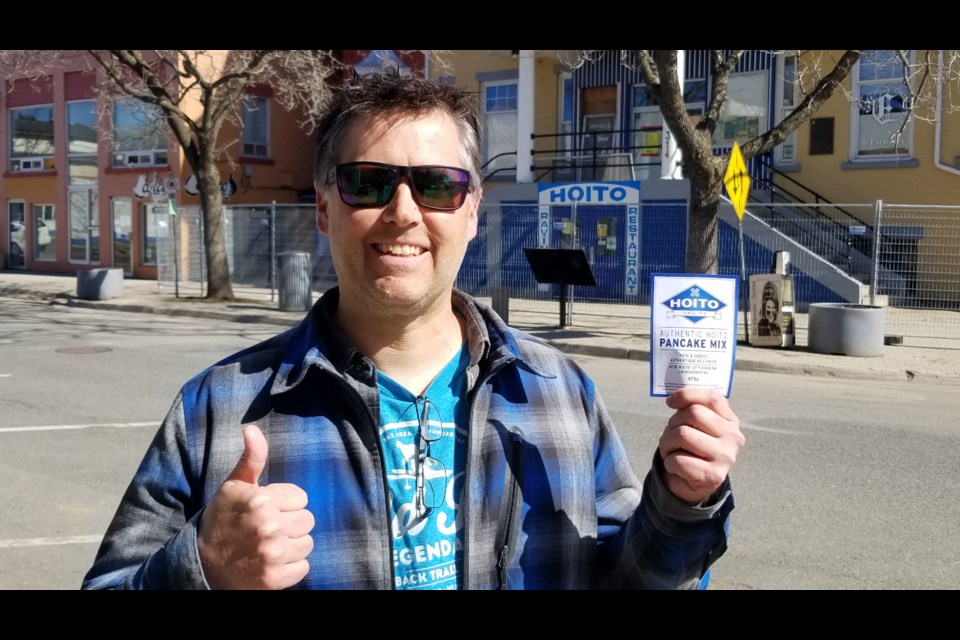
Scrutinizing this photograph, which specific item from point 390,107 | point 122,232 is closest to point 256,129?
point 122,232

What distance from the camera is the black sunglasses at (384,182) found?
1874 millimetres

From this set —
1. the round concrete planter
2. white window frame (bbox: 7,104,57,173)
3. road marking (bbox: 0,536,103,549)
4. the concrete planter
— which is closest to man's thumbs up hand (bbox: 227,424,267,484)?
road marking (bbox: 0,536,103,549)

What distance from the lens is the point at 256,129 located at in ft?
96.7

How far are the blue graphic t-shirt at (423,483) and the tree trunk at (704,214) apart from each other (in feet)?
39.7

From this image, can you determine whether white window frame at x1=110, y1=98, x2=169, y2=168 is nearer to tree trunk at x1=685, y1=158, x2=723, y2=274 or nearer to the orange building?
the orange building

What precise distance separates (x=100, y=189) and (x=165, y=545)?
99.0 feet

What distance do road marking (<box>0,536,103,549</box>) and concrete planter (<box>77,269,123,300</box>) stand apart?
57.3 feet

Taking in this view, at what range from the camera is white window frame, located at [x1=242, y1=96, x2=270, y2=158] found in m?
29.1

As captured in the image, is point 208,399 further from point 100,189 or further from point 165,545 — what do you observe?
point 100,189

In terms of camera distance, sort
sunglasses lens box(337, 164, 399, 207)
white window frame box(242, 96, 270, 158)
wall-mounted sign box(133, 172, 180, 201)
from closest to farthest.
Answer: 1. sunglasses lens box(337, 164, 399, 207)
2. wall-mounted sign box(133, 172, 180, 201)
3. white window frame box(242, 96, 270, 158)

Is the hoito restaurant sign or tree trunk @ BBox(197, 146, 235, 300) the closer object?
the hoito restaurant sign

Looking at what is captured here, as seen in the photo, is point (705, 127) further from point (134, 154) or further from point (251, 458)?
point (134, 154)
